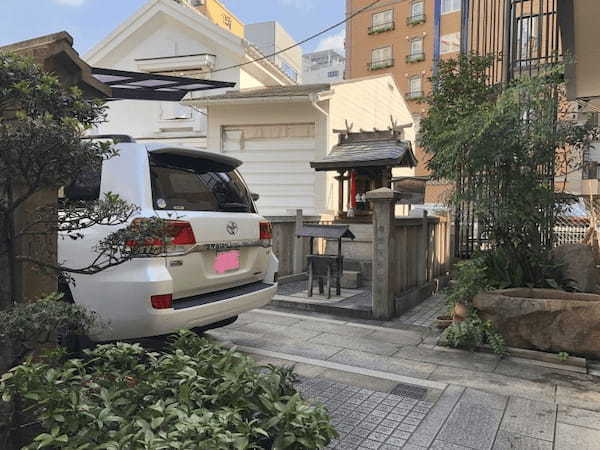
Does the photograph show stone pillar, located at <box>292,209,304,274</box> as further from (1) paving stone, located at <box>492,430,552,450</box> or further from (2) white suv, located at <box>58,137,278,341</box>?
(1) paving stone, located at <box>492,430,552,450</box>

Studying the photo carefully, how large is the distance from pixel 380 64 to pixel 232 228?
33.2 meters

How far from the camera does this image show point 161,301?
3.32 meters

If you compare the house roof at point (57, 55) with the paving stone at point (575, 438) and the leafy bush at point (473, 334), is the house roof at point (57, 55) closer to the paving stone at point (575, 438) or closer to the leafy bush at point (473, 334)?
the paving stone at point (575, 438)

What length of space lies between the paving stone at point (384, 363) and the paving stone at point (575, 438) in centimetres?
118

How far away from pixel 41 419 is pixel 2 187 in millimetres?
1000

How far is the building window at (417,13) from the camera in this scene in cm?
3219

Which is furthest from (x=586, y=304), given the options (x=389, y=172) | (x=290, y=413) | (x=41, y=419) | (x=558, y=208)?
(x=389, y=172)

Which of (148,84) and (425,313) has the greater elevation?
(148,84)

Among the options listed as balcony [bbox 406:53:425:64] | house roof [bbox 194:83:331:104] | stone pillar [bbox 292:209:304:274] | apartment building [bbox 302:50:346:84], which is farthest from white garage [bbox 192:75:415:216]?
apartment building [bbox 302:50:346:84]

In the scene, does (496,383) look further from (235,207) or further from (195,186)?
(195,186)

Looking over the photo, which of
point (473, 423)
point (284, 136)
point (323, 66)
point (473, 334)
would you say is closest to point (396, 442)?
point (473, 423)

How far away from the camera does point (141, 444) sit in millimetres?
1709

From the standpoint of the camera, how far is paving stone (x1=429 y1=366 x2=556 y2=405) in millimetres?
3600

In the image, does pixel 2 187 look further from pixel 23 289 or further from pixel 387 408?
pixel 387 408
